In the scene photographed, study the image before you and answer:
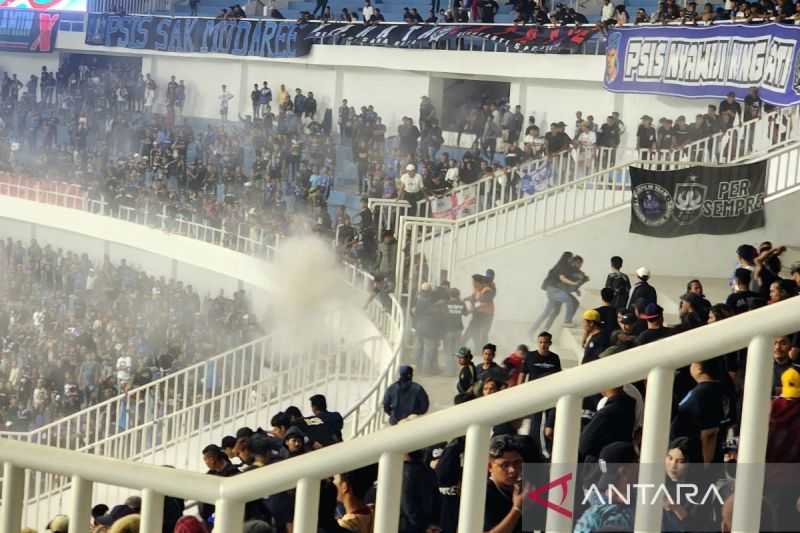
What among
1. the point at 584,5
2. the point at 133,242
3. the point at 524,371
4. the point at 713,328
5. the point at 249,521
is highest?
the point at 584,5

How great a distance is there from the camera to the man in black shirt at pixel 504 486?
2.15 m

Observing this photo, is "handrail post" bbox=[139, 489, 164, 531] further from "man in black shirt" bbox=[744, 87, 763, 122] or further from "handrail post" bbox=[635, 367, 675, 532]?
"man in black shirt" bbox=[744, 87, 763, 122]

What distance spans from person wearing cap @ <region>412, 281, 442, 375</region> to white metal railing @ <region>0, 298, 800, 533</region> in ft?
34.6

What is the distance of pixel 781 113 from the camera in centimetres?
1395

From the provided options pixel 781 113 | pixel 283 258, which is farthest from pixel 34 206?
pixel 781 113

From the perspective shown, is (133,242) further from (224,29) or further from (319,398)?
(319,398)

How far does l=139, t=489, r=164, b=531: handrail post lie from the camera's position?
6.61 ft

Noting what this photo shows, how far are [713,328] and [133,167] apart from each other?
24.1 metres

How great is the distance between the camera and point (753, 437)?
173cm

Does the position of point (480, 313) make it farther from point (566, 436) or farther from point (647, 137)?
point (566, 436)

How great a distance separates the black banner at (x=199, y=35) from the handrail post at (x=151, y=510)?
2459 centimetres

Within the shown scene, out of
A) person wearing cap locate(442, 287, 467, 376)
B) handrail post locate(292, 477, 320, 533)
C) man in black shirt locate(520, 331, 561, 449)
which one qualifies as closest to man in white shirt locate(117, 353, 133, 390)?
person wearing cap locate(442, 287, 467, 376)

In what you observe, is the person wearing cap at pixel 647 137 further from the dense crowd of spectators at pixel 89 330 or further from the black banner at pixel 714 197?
the dense crowd of spectators at pixel 89 330

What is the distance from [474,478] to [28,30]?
3127 cm
